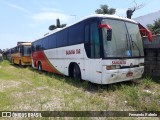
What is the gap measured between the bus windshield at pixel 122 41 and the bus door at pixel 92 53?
391 millimetres

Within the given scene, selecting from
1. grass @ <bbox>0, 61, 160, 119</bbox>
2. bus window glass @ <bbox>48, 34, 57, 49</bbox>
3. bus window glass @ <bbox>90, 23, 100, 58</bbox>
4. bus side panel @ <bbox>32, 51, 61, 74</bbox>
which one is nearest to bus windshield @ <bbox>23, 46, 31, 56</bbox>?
bus side panel @ <bbox>32, 51, 61, 74</bbox>

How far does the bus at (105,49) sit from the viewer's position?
7383 mm

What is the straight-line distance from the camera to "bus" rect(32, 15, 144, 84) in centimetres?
738

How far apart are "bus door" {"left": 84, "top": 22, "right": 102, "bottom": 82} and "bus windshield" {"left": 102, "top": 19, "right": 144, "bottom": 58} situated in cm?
39

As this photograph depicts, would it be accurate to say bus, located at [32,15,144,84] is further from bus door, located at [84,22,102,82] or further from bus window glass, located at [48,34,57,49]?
bus window glass, located at [48,34,57,49]

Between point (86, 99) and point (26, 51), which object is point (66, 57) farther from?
point (26, 51)

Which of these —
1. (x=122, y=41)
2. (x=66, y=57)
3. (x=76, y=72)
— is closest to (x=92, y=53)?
(x=122, y=41)

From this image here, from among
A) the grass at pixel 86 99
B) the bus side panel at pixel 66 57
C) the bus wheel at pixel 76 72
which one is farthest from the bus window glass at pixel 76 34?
the grass at pixel 86 99

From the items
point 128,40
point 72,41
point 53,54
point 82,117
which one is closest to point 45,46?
point 53,54

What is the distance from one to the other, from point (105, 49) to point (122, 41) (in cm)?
94

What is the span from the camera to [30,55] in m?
21.4

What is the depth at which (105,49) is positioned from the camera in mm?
7324

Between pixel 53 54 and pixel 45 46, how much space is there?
7.35ft

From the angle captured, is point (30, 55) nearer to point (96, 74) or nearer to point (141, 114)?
point (96, 74)
